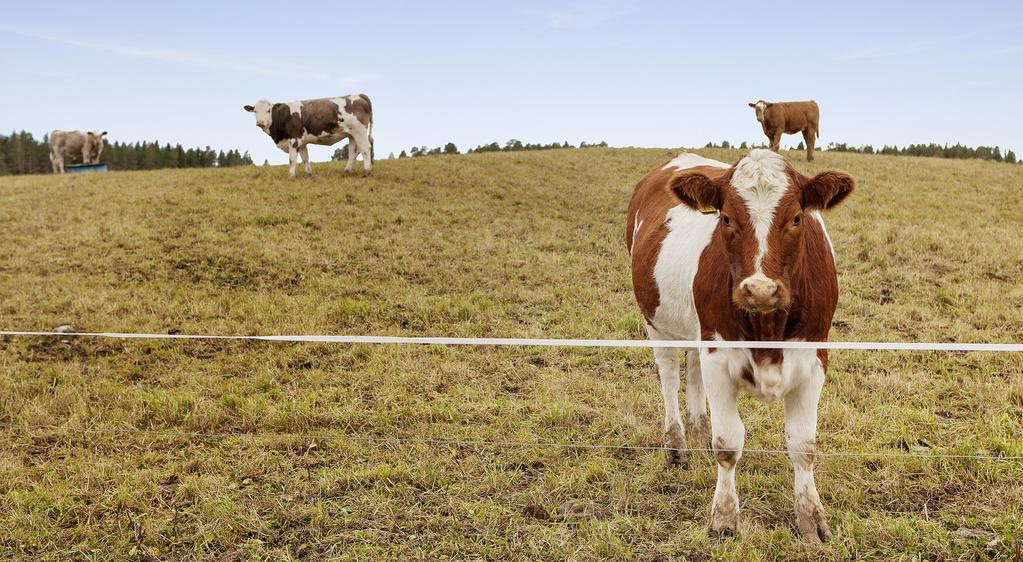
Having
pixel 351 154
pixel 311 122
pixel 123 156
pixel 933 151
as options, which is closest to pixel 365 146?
pixel 351 154

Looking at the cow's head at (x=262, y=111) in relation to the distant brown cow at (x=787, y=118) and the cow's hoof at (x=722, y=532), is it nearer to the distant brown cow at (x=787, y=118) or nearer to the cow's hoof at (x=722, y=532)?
the distant brown cow at (x=787, y=118)

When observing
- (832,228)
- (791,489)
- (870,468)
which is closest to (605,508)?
(791,489)

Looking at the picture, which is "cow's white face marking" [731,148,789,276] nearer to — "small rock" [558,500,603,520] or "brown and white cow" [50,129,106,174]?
"small rock" [558,500,603,520]

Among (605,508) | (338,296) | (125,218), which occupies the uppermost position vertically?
(125,218)

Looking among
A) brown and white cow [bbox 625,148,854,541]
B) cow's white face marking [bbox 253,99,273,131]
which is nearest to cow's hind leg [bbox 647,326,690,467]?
brown and white cow [bbox 625,148,854,541]

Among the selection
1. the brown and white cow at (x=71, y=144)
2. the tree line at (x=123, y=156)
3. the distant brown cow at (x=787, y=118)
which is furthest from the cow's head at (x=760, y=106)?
the tree line at (x=123, y=156)

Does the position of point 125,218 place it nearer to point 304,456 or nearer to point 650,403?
point 304,456

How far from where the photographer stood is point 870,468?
4.52 metres

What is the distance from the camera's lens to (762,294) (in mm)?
3006

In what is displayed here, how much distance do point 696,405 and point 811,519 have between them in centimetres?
141

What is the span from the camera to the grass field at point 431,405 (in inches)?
157

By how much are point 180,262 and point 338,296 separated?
353cm

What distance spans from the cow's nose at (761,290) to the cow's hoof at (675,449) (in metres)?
1.99

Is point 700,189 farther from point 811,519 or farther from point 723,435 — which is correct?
point 811,519
